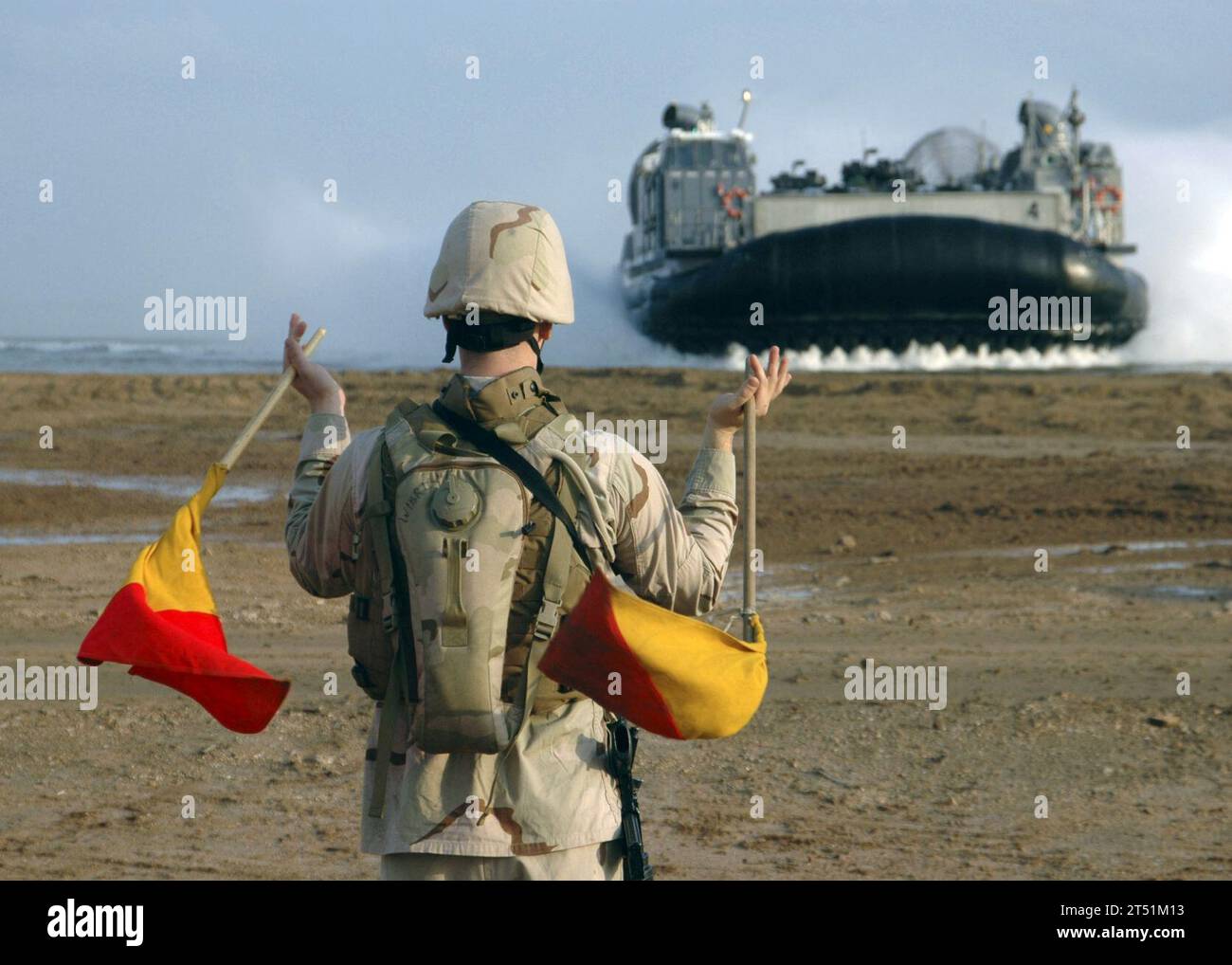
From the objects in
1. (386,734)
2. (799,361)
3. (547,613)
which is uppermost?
(799,361)

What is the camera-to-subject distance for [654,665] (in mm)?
2098

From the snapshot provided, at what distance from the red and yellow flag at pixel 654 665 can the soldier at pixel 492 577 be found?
58mm

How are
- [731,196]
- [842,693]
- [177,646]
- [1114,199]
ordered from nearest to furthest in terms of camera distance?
[177,646], [842,693], [731,196], [1114,199]

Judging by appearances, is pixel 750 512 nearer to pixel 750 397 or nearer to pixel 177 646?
pixel 750 397

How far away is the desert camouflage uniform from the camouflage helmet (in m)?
0.09

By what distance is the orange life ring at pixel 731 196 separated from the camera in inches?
1008

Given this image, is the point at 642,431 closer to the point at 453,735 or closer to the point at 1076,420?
the point at 1076,420

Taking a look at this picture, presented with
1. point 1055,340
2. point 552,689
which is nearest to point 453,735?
point 552,689

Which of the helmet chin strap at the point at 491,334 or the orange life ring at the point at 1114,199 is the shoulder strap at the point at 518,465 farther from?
the orange life ring at the point at 1114,199

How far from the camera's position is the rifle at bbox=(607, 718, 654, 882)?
2160 mm

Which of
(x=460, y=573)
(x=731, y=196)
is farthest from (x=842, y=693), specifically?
(x=731, y=196)

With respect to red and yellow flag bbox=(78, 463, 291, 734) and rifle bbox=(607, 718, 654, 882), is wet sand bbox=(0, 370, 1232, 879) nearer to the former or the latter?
red and yellow flag bbox=(78, 463, 291, 734)

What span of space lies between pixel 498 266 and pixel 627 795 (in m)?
0.67

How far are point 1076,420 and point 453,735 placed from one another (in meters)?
13.5
